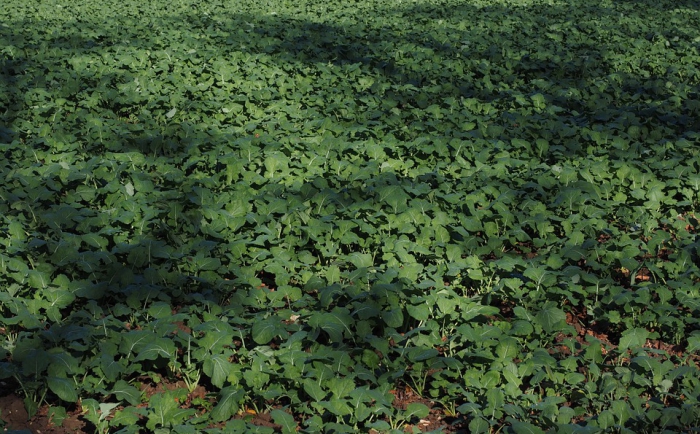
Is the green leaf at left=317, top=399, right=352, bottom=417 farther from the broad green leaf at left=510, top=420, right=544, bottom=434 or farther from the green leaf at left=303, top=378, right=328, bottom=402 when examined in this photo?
the broad green leaf at left=510, top=420, right=544, bottom=434

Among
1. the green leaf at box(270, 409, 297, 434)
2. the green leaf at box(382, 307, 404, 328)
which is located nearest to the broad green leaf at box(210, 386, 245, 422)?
the green leaf at box(270, 409, 297, 434)

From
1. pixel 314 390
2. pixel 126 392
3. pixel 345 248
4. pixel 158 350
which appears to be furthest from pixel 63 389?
pixel 345 248

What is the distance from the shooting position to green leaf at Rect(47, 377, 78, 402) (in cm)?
341

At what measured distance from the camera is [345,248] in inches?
204

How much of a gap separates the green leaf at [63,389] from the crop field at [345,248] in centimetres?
1

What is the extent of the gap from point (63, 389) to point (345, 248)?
7.51 feet

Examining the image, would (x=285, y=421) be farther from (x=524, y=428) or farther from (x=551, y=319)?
(x=551, y=319)

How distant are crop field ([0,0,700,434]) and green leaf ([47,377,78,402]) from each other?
0.04 feet

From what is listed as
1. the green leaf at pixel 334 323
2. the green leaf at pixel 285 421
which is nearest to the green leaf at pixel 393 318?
the green leaf at pixel 334 323

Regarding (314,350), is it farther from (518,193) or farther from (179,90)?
(179,90)

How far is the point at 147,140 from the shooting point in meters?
6.96

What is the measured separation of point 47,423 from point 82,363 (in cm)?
32

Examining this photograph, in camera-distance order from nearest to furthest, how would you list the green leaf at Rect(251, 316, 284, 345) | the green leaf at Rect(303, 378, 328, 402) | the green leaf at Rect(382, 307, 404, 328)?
1. the green leaf at Rect(303, 378, 328, 402)
2. the green leaf at Rect(251, 316, 284, 345)
3. the green leaf at Rect(382, 307, 404, 328)

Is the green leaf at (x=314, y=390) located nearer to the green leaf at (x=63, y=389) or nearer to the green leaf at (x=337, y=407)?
the green leaf at (x=337, y=407)
